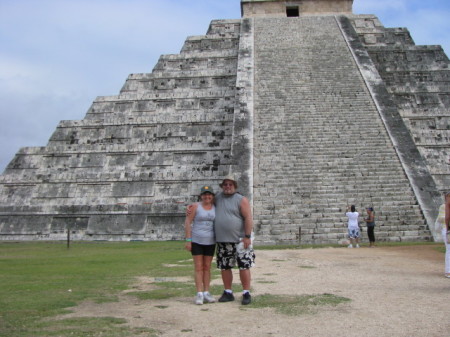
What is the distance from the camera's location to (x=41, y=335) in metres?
3.88

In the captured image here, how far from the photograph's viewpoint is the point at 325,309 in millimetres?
4719

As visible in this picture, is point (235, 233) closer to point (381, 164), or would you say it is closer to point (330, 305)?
point (330, 305)

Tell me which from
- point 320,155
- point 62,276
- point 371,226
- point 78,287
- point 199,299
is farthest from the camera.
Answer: point 320,155

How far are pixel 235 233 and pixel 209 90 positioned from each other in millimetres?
14865

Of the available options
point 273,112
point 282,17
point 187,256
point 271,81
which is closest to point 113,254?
point 187,256

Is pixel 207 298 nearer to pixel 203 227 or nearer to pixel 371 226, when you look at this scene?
pixel 203 227

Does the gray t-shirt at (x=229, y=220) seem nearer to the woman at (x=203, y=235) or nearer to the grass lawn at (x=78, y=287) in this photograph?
the woman at (x=203, y=235)

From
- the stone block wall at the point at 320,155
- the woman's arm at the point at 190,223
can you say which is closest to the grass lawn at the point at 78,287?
the woman's arm at the point at 190,223

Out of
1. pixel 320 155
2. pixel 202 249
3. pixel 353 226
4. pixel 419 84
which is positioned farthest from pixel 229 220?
pixel 419 84

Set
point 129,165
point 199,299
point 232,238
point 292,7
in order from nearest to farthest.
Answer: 1. point 199,299
2. point 232,238
3. point 129,165
4. point 292,7

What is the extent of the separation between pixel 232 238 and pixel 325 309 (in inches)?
50.9

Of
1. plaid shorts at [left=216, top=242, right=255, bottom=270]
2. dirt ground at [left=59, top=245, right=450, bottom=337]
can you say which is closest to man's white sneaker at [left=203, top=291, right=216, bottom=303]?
dirt ground at [left=59, top=245, right=450, bottom=337]

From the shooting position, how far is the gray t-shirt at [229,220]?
5445mm

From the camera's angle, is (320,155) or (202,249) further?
(320,155)
